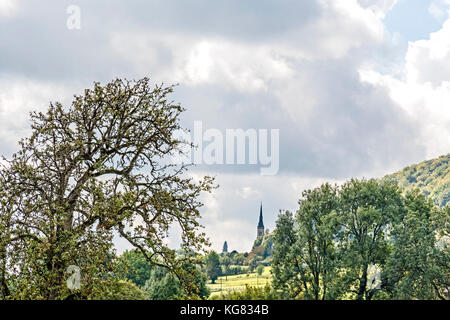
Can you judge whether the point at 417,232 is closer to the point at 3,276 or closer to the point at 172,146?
the point at 172,146

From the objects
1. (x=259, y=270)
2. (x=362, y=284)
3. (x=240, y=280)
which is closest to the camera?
(x=362, y=284)

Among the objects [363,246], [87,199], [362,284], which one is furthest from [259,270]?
[87,199]

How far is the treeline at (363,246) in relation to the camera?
209ft

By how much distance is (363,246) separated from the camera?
69938mm

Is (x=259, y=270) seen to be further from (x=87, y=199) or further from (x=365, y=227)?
(x=87, y=199)

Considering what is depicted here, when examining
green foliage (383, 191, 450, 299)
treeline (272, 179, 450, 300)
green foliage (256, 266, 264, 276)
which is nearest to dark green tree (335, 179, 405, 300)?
treeline (272, 179, 450, 300)

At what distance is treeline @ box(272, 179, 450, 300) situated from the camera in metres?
63.8

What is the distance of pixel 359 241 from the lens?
70.7m

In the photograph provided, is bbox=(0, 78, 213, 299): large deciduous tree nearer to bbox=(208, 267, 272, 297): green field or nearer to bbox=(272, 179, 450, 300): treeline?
bbox=(272, 179, 450, 300): treeline

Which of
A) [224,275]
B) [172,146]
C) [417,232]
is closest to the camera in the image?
[172,146]

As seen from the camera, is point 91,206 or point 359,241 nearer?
point 91,206
